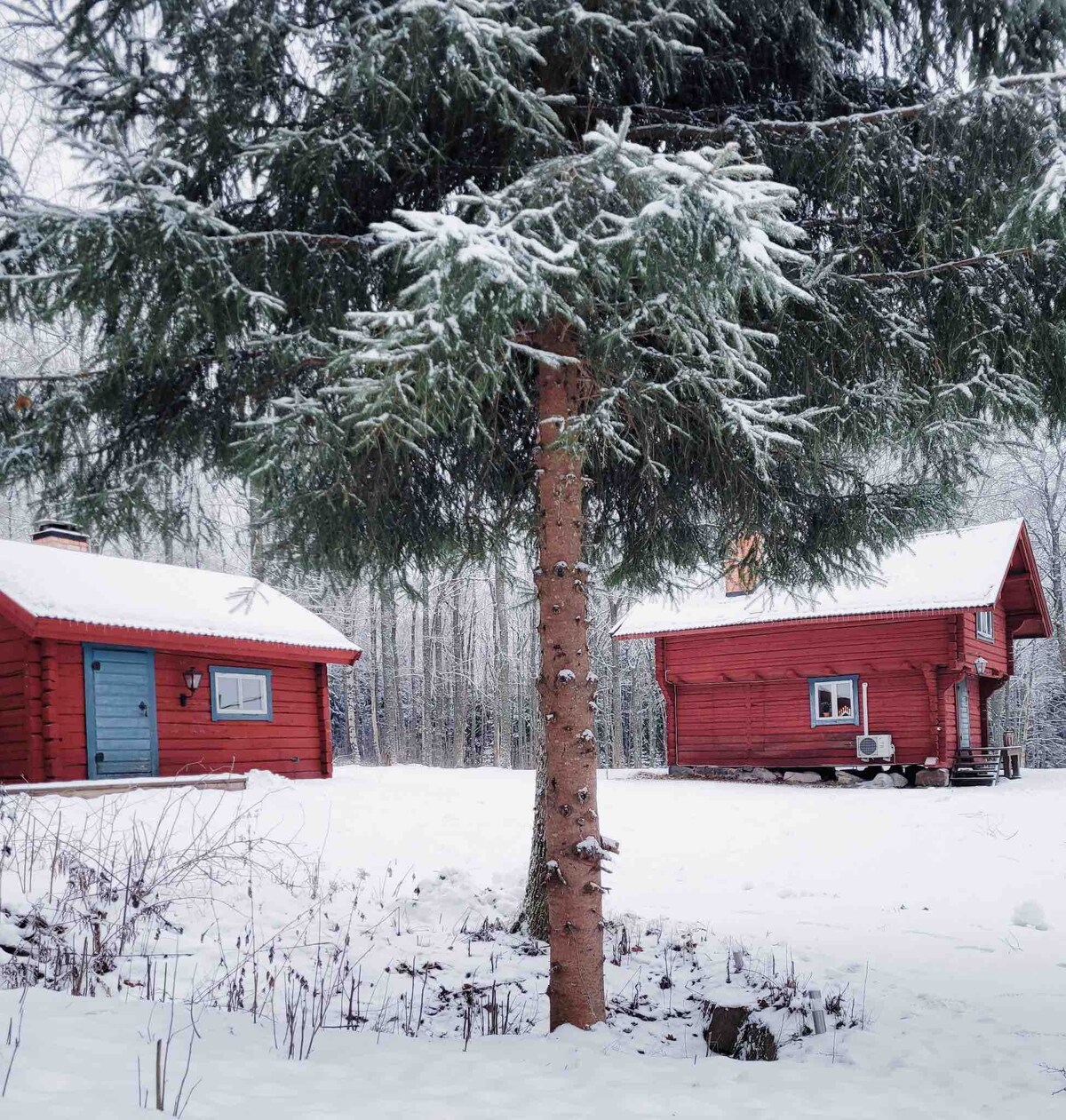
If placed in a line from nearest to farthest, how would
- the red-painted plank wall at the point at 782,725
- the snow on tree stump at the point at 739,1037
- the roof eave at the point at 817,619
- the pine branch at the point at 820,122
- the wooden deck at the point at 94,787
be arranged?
1. the pine branch at the point at 820,122
2. the snow on tree stump at the point at 739,1037
3. the wooden deck at the point at 94,787
4. the roof eave at the point at 817,619
5. the red-painted plank wall at the point at 782,725

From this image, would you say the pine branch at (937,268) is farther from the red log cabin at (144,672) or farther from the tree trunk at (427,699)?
the tree trunk at (427,699)

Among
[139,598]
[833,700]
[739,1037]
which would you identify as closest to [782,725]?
[833,700]

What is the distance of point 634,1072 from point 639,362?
3531mm

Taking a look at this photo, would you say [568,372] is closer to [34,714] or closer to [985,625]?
[34,714]

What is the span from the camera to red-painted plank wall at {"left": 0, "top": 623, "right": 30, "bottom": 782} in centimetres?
1369

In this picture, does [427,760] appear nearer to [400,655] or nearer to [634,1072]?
[400,655]

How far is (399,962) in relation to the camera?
6086 mm

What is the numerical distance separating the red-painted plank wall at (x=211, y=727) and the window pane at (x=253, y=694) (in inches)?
9.3

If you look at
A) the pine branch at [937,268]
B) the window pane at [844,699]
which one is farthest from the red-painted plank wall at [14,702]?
the window pane at [844,699]

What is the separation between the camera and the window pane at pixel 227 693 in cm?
1655

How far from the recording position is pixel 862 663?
20.1 meters

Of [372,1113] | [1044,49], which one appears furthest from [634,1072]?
[1044,49]

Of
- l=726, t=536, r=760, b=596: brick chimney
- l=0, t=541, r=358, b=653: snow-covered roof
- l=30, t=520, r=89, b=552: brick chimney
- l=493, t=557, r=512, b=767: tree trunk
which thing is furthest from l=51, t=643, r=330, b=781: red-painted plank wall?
l=493, t=557, r=512, b=767: tree trunk

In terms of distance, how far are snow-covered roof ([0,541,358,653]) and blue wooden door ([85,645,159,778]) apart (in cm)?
76
